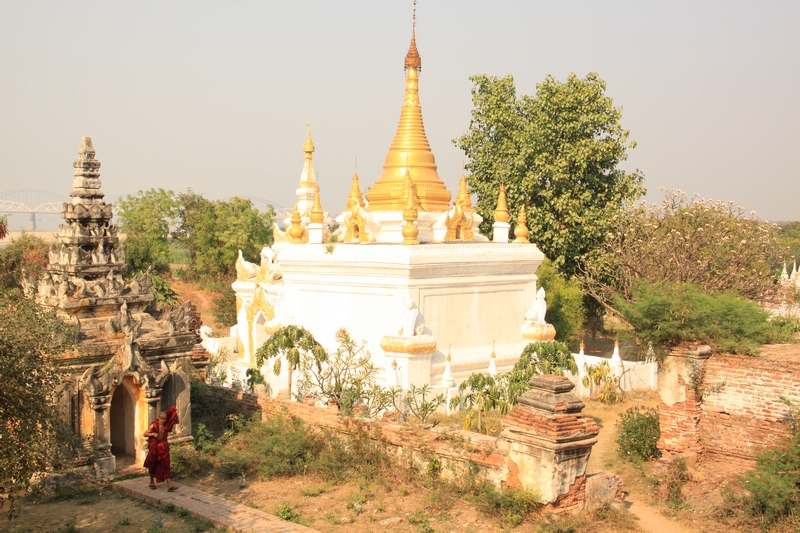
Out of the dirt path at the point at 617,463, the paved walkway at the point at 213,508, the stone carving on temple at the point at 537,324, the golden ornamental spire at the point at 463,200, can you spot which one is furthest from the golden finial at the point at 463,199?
the paved walkway at the point at 213,508

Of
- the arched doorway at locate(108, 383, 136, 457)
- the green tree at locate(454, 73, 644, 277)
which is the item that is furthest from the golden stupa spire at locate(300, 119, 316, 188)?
the arched doorway at locate(108, 383, 136, 457)

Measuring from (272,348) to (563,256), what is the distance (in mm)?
13840

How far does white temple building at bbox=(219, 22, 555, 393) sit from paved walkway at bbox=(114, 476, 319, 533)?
545cm

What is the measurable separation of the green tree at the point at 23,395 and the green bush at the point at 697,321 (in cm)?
808

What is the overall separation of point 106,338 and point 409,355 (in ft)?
18.3

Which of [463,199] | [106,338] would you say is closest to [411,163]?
[463,199]

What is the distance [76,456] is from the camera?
41.1ft

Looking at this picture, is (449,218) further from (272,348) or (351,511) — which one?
(351,511)

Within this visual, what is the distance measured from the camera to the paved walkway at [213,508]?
Result: 1010 cm

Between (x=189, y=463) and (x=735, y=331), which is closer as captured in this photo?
(x=735, y=331)

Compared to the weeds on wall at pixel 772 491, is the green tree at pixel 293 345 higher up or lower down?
higher up

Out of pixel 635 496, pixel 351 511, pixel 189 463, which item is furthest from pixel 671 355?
pixel 189 463

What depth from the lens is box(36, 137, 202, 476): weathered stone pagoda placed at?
1288 cm

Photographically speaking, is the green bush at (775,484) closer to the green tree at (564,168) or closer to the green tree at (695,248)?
the green tree at (695,248)
